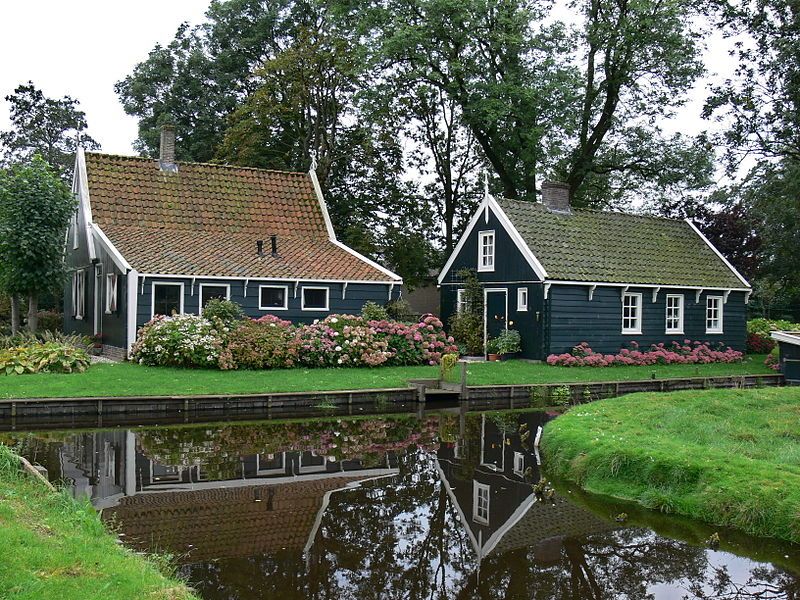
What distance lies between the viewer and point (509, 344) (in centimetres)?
2434

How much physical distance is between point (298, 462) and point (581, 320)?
14.5m

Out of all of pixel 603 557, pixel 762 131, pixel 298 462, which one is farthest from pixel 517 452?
pixel 762 131

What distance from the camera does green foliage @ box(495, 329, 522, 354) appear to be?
2433 cm

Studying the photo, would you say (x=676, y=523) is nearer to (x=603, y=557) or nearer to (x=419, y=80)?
(x=603, y=557)

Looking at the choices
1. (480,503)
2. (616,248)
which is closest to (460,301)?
(616,248)

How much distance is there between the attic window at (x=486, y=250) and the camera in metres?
26.0

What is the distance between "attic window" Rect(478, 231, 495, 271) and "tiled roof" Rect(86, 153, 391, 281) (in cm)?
380

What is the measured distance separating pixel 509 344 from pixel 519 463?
40.8 ft

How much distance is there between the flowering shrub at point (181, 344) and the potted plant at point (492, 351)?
8.61 meters

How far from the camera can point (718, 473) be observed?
932 cm

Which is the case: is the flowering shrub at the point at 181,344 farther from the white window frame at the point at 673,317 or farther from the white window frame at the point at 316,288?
the white window frame at the point at 673,317

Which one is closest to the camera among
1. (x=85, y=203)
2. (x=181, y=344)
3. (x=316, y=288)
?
(x=181, y=344)

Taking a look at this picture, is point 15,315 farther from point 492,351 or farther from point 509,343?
point 509,343

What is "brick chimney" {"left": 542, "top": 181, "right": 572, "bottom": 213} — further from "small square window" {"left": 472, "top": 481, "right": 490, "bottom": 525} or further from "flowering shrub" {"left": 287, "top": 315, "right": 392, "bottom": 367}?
"small square window" {"left": 472, "top": 481, "right": 490, "bottom": 525}
